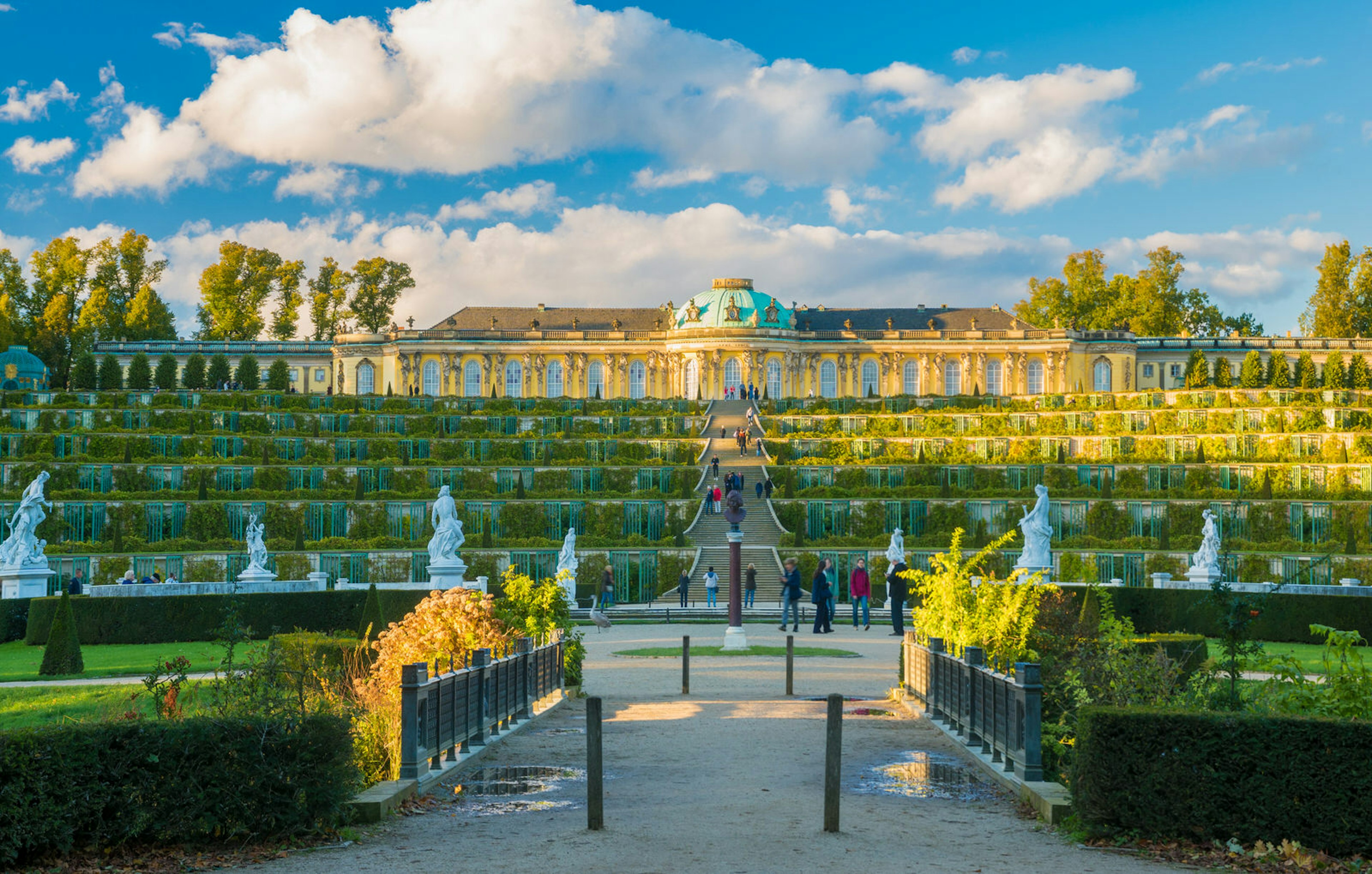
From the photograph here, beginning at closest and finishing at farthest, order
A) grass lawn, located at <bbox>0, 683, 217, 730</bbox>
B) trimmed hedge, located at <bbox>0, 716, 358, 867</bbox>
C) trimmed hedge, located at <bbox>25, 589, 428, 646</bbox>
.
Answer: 1. trimmed hedge, located at <bbox>0, 716, 358, 867</bbox>
2. grass lawn, located at <bbox>0, 683, 217, 730</bbox>
3. trimmed hedge, located at <bbox>25, 589, 428, 646</bbox>

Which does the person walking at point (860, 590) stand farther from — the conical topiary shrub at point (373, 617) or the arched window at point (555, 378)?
the arched window at point (555, 378)

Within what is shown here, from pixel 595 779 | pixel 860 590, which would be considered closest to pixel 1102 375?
pixel 860 590

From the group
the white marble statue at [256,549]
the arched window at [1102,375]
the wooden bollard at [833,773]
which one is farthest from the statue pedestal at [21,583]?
the arched window at [1102,375]

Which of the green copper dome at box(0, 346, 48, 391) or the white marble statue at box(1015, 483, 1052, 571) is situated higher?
the green copper dome at box(0, 346, 48, 391)

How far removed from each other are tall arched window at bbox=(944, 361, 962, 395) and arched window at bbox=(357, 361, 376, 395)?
4375 centimetres

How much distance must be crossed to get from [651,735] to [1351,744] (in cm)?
840

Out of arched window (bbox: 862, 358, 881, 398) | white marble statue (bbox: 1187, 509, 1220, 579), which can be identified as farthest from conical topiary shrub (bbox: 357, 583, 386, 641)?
arched window (bbox: 862, 358, 881, 398)

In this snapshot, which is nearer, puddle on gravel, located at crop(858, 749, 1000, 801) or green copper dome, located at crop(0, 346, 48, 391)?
puddle on gravel, located at crop(858, 749, 1000, 801)

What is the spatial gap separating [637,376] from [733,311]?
9.67 metres

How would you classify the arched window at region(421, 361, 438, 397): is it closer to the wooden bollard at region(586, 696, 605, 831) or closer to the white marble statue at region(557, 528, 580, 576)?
the white marble statue at region(557, 528, 580, 576)

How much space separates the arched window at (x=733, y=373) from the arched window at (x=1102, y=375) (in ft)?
87.1

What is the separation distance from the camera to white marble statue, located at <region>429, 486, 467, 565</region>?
31797 millimetres

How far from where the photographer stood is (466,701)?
46.3 feet

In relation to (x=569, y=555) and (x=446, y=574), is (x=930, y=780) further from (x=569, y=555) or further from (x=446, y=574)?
(x=569, y=555)
